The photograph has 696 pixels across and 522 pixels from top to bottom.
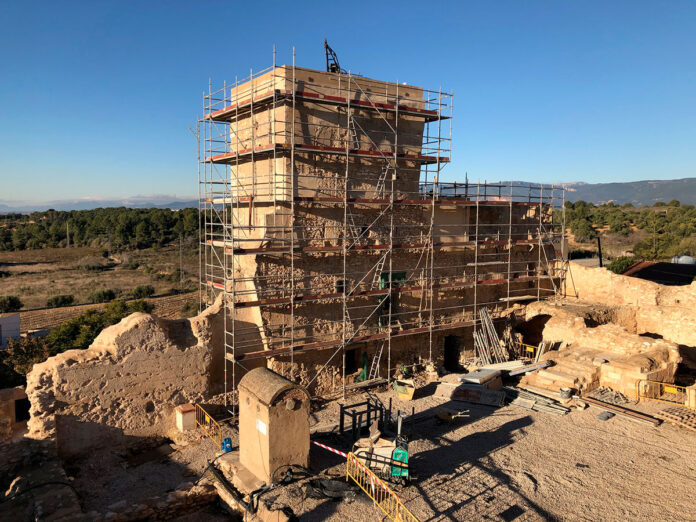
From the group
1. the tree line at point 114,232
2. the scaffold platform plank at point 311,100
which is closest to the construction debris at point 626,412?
the scaffold platform plank at point 311,100

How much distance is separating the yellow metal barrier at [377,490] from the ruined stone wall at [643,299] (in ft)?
45.4

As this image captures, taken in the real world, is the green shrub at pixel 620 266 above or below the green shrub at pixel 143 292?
above

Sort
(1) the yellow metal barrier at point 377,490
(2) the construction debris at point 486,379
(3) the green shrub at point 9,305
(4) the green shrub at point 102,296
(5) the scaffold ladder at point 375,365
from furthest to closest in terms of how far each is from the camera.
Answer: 1. (4) the green shrub at point 102,296
2. (3) the green shrub at point 9,305
3. (5) the scaffold ladder at point 375,365
4. (2) the construction debris at point 486,379
5. (1) the yellow metal barrier at point 377,490

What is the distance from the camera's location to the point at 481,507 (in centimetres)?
914

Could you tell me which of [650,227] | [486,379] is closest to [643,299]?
[486,379]

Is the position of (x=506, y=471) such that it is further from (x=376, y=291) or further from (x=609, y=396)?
(x=376, y=291)

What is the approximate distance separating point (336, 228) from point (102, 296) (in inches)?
1089

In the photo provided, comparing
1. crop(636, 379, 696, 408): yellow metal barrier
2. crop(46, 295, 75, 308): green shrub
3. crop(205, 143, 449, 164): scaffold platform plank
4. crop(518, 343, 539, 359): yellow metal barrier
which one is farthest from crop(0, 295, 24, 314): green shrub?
crop(636, 379, 696, 408): yellow metal barrier

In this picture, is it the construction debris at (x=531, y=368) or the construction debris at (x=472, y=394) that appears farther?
the construction debris at (x=531, y=368)

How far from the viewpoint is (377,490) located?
31.3 feet

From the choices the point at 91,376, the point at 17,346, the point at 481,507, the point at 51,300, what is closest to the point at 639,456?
the point at 481,507

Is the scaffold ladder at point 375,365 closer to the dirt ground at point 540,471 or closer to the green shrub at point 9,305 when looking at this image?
the dirt ground at point 540,471

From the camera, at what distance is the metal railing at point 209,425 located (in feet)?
40.1

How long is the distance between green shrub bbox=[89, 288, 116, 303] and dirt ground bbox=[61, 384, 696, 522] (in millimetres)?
27099
